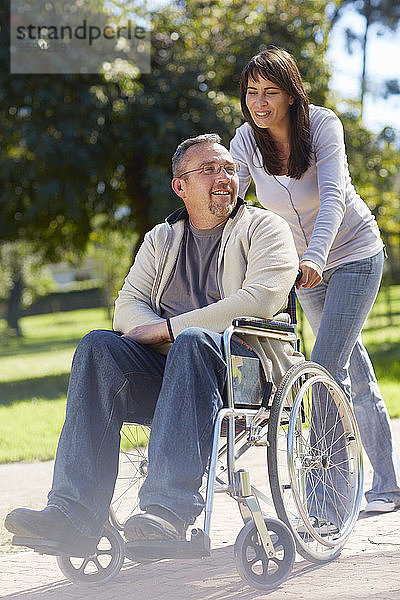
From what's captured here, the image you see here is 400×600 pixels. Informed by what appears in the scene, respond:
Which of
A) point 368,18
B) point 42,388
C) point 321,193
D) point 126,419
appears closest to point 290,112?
point 321,193

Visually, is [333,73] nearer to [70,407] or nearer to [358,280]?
[358,280]

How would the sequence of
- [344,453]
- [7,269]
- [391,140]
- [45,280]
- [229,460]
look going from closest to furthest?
[229,460] < [344,453] < [391,140] < [7,269] < [45,280]

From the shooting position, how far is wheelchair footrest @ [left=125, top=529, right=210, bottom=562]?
110 inches

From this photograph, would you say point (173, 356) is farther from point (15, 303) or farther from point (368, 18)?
point (15, 303)

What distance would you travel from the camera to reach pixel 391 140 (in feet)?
49.5

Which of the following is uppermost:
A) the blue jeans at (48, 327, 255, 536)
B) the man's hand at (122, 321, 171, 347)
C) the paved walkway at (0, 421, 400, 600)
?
the man's hand at (122, 321, 171, 347)

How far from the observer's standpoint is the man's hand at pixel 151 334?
3.38 m

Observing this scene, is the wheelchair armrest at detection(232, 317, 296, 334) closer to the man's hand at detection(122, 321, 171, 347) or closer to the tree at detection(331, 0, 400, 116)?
the man's hand at detection(122, 321, 171, 347)

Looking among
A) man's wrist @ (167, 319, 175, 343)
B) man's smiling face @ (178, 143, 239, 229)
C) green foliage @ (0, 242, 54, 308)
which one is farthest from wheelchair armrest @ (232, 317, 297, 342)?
green foliage @ (0, 242, 54, 308)

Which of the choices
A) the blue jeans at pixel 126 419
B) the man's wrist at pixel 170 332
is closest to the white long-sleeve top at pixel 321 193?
the man's wrist at pixel 170 332

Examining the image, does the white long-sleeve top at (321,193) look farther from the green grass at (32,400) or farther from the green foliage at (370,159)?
the green foliage at (370,159)

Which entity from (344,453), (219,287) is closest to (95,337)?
(219,287)

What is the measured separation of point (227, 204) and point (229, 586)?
143 cm

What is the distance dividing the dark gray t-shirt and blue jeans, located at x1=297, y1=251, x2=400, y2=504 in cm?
74
